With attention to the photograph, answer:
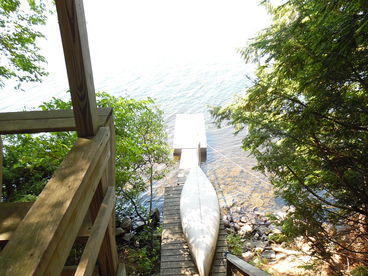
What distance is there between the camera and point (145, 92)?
19.9 m

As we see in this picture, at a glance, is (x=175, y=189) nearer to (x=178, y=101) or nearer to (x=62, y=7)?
(x=62, y=7)

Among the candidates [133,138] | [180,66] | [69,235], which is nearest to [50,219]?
[69,235]

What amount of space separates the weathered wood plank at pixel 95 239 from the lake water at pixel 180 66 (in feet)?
18.8

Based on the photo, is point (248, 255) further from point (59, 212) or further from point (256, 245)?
point (59, 212)

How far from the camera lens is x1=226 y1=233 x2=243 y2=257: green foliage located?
7.05 meters

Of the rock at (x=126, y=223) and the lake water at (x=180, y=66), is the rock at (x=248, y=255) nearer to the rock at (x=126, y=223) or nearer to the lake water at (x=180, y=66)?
the lake water at (x=180, y=66)

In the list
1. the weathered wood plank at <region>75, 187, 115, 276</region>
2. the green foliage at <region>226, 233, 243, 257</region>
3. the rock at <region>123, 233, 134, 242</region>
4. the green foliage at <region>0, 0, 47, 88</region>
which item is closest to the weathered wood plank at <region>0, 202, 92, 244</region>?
the weathered wood plank at <region>75, 187, 115, 276</region>

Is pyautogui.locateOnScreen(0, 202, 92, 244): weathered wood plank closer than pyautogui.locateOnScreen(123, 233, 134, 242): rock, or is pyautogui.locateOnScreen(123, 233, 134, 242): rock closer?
→ pyautogui.locateOnScreen(0, 202, 92, 244): weathered wood plank

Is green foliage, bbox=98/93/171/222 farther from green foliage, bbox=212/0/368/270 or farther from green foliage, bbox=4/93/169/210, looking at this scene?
green foliage, bbox=212/0/368/270

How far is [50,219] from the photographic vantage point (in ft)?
3.16

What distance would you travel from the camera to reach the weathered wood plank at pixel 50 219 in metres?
0.79

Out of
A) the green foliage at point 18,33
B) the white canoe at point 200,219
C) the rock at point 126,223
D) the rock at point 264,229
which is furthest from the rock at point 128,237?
the green foliage at point 18,33

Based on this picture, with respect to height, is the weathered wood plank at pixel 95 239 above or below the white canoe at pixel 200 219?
above

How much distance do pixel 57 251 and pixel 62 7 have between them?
3.64ft
